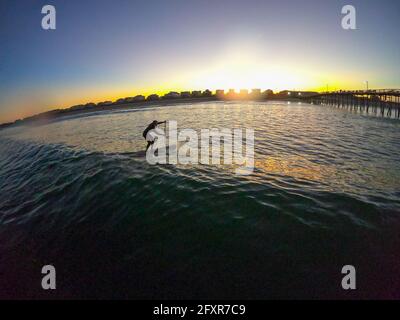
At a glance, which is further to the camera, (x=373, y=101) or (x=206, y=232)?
(x=373, y=101)

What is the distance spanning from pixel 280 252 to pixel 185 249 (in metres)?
2.81

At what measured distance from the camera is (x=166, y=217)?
27.0 feet

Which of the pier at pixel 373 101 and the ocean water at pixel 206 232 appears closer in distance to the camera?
the ocean water at pixel 206 232

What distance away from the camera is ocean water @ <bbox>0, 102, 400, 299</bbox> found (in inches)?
218

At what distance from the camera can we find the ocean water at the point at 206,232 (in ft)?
18.1

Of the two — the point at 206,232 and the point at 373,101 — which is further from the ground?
the point at 373,101

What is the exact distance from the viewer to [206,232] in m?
→ 7.27

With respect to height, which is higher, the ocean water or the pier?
the pier

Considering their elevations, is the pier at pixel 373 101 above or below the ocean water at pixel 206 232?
above

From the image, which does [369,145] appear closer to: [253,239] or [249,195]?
[249,195]

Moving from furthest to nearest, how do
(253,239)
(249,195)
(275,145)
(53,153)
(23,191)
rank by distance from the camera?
(53,153), (275,145), (23,191), (249,195), (253,239)

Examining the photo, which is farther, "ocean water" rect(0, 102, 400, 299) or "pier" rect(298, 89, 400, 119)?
"pier" rect(298, 89, 400, 119)
